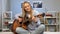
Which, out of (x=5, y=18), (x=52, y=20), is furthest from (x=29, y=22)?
(x=52, y=20)

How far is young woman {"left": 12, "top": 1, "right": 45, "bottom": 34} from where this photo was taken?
1701 mm

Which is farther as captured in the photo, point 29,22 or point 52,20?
point 52,20

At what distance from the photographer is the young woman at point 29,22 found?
170 centimetres

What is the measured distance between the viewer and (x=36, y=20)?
1744 millimetres

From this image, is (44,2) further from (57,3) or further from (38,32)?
(38,32)

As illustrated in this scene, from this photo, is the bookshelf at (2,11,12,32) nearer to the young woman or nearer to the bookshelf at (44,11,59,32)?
the bookshelf at (44,11,59,32)

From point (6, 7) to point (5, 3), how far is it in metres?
0.10

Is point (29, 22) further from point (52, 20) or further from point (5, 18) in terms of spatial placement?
point (52, 20)

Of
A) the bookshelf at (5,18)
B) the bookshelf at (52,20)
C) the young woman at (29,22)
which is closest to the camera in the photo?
the young woman at (29,22)

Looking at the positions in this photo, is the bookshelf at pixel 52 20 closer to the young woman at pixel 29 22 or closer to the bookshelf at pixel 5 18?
the bookshelf at pixel 5 18

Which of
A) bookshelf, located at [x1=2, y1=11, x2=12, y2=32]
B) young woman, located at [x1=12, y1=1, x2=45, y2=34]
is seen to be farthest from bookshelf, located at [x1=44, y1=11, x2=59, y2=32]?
young woman, located at [x1=12, y1=1, x2=45, y2=34]

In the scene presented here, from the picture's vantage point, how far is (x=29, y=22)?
5.74 feet

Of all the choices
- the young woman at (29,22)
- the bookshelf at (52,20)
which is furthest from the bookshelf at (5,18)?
the young woman at (29,22)

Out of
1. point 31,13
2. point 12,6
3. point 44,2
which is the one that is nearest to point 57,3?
point 44,2
